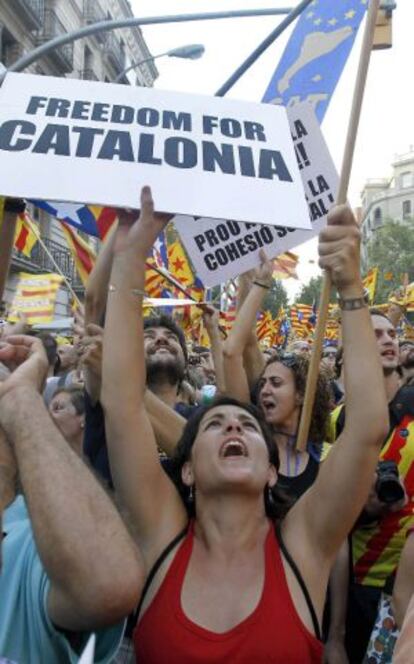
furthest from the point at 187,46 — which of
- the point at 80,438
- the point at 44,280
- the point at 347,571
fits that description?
the point at 347,571

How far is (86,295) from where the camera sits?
122 inches

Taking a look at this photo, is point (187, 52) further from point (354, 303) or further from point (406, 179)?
point (406, 179)

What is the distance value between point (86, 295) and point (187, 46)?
8459 mm

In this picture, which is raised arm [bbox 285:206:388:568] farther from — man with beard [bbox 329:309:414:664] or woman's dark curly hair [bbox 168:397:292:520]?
man with beard [bbox 329:309:414:664]

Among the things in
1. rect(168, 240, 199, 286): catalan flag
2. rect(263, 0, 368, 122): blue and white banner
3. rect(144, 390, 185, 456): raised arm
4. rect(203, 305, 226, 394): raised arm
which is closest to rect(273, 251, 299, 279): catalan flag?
rect(168, 240, 199, 286): catalan flag

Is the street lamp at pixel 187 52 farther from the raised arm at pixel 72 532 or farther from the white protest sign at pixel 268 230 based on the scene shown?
the raised arm at pixel 72 532

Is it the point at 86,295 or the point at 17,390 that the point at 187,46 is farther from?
the point at 17,390

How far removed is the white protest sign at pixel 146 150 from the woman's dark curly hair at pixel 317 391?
130 cm

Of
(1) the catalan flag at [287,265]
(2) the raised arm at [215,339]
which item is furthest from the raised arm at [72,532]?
(1) the catalan flag at [287,265]

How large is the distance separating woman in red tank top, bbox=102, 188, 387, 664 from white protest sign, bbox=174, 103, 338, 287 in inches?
47.0

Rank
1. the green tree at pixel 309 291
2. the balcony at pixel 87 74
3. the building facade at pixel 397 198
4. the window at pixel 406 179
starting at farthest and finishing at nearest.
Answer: the window at pixel 406 179 → the building facade at pixel 397 198 → the green tree at pixel 309 291 → the balcony at pixel 87 74

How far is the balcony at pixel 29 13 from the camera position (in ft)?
77.3

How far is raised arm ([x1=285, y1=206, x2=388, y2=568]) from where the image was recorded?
2.19 meters

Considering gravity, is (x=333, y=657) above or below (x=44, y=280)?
below
